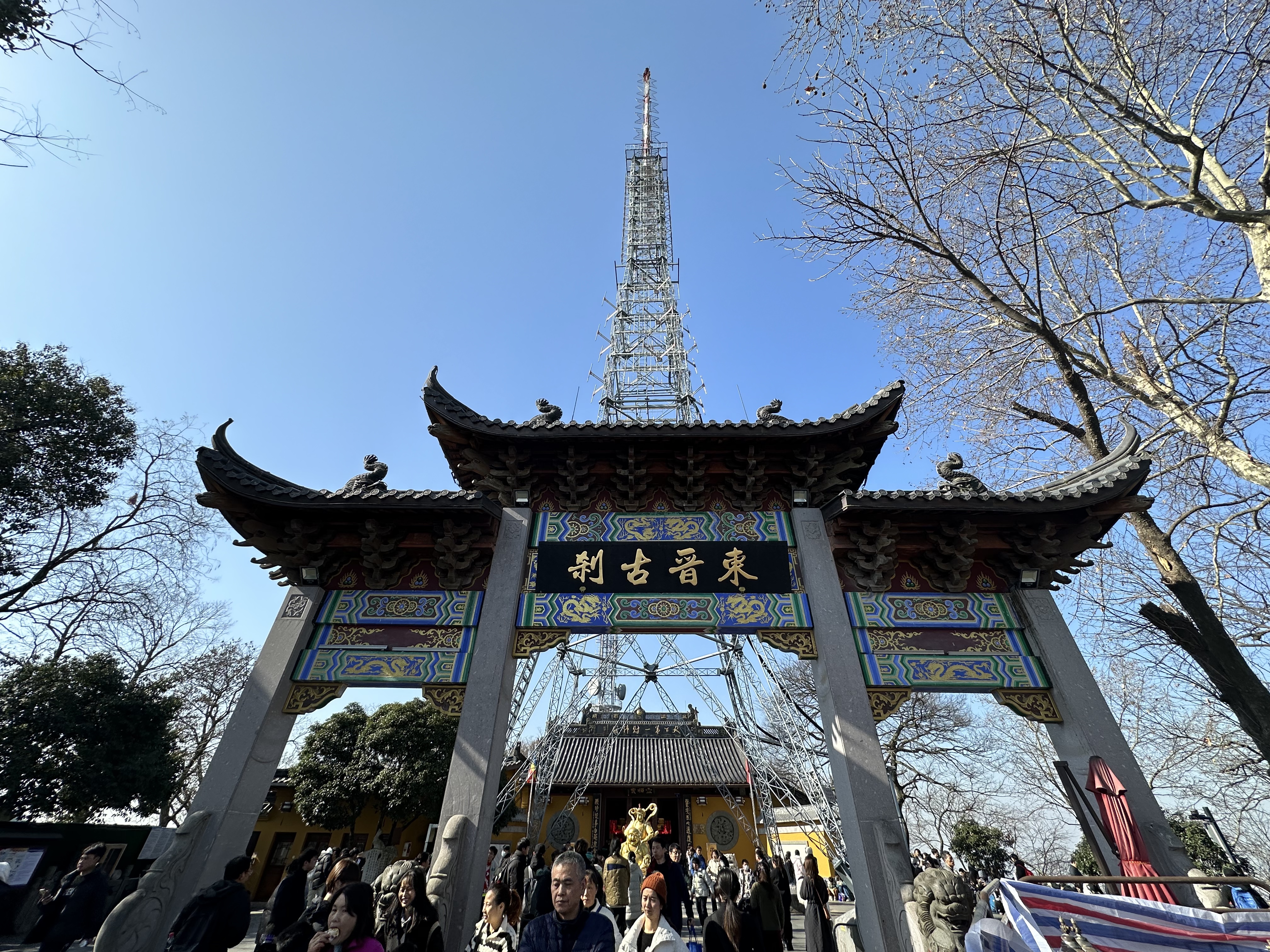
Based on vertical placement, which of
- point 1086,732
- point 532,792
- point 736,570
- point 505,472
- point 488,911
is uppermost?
point 505,472

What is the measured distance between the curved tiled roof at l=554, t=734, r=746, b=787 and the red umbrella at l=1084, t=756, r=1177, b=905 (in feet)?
56.3

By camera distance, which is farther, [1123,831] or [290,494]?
[290,494]

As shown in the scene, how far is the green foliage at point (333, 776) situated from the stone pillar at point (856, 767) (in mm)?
17720

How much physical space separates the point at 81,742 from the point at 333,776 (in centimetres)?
742

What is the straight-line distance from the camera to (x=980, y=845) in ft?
66.4

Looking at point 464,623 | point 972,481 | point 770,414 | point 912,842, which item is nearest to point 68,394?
point 464,623

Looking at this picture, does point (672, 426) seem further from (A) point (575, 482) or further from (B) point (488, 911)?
(B) point (488, 911)

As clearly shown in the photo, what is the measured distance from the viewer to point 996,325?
902 cm

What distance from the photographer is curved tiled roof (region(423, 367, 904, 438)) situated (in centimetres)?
771

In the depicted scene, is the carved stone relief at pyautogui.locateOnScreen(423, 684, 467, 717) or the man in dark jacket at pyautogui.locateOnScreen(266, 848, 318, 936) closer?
the man in dark jacket at pyautogui.locateOnScreen(266, 848, 318, 936)

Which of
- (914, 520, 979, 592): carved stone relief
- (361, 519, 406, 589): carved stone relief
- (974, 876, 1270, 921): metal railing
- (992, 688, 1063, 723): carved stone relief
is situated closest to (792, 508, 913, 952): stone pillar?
(914, 520, 979, 592): carved stone relief

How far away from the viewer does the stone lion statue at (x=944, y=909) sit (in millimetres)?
4473

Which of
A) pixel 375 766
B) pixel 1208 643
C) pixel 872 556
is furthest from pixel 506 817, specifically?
pixel 1208 643

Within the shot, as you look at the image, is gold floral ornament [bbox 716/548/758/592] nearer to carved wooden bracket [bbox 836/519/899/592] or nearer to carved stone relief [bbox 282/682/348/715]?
carved wooden bracket [bbox 836/519/899/592]
